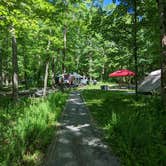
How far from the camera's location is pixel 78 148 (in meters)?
8.23

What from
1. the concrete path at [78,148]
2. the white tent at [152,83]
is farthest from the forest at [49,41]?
the white tent at [152,83]

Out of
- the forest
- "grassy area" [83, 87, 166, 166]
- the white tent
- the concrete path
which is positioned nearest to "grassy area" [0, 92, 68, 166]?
the forest

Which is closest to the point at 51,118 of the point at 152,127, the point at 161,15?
the point at 152,127

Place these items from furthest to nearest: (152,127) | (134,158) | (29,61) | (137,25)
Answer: (29,61), (137,25), (152,127), (134,158)

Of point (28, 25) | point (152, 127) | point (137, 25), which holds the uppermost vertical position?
point (137, 25)

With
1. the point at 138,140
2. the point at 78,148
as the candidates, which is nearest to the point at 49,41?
the point at 78,148

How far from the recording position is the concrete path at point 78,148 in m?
7.05

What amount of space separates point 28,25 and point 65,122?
15.5 feet

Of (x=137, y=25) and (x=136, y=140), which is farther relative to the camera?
(x=137, y=25)

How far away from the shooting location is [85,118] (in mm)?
13141

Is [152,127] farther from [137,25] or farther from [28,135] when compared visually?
[137,25]

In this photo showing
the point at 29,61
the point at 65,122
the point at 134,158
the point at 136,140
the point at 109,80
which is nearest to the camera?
the point at 134,158

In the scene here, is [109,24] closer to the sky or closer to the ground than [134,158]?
closer to the sky

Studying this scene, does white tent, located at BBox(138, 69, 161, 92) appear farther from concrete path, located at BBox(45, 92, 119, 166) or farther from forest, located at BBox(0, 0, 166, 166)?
concrete path, located at BBox(45, 92, 119, 166)
